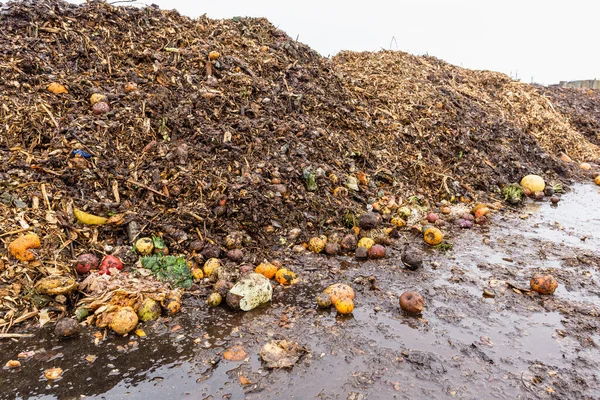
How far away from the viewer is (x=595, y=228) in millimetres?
5785

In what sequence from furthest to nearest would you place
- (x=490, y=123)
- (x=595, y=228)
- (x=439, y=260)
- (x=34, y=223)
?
(x=490, y=123)
(x=595, y=228)
(x=439, y=260)
(x=34, y=223)

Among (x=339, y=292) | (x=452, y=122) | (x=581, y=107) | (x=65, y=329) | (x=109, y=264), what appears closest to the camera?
(x=65, y=329)

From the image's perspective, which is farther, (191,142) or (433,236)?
(191,142)

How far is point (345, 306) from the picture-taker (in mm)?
3424

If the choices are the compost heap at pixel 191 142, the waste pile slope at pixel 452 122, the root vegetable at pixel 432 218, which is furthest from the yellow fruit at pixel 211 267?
the waste pile slope at pixel 452 122

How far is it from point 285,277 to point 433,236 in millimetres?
2339

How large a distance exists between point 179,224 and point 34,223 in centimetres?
147

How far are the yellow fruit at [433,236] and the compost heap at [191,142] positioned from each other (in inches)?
40.8

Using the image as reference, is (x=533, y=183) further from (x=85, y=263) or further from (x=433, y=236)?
(x=85, y=263)

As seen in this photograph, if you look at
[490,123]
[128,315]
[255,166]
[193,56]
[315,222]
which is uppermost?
[193,56]

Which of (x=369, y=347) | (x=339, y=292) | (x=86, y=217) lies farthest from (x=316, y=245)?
(x=86, y=217)

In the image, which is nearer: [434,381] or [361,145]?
[434,381]

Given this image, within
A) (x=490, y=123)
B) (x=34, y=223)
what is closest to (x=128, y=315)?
(x=34, y=223)

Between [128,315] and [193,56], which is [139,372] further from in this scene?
[193,56]
